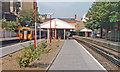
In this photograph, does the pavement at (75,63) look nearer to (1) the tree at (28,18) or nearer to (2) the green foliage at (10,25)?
(2) the green foliage at (10,25)

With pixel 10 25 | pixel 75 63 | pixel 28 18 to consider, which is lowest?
pixel 75 63

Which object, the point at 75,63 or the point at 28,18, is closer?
the point at 75,63

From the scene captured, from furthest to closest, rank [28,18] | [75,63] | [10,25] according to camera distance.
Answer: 1. [28,18]
2. [10,25]
3. [75,63]

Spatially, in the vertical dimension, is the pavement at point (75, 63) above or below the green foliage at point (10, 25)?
below

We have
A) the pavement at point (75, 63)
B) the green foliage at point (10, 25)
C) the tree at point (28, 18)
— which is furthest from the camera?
the tree at point (28, 18)

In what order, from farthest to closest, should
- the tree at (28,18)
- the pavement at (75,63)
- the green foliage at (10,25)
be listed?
the tree at (28,18) < the green foliage at (10,25) < the pavement at (75,63)

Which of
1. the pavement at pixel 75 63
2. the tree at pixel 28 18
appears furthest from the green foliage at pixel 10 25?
the pavement at pixel 75 63

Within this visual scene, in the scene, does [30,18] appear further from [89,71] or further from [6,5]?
[89,71]

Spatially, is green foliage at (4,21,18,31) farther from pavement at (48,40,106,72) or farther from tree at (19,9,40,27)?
pavement at (48,40,106,72)

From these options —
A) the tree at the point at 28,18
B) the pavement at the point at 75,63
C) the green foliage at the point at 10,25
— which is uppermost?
the tree at the point at 28,18

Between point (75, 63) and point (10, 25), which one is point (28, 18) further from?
point (75, 63)

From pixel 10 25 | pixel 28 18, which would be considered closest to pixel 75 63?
pixel 10 25

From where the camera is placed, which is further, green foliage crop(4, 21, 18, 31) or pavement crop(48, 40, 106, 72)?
green foliage crop(4, 21, 18, 31)

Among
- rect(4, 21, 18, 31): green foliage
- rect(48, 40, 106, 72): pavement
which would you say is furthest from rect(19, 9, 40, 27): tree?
rect(48, 40, 106, 72): pavement
